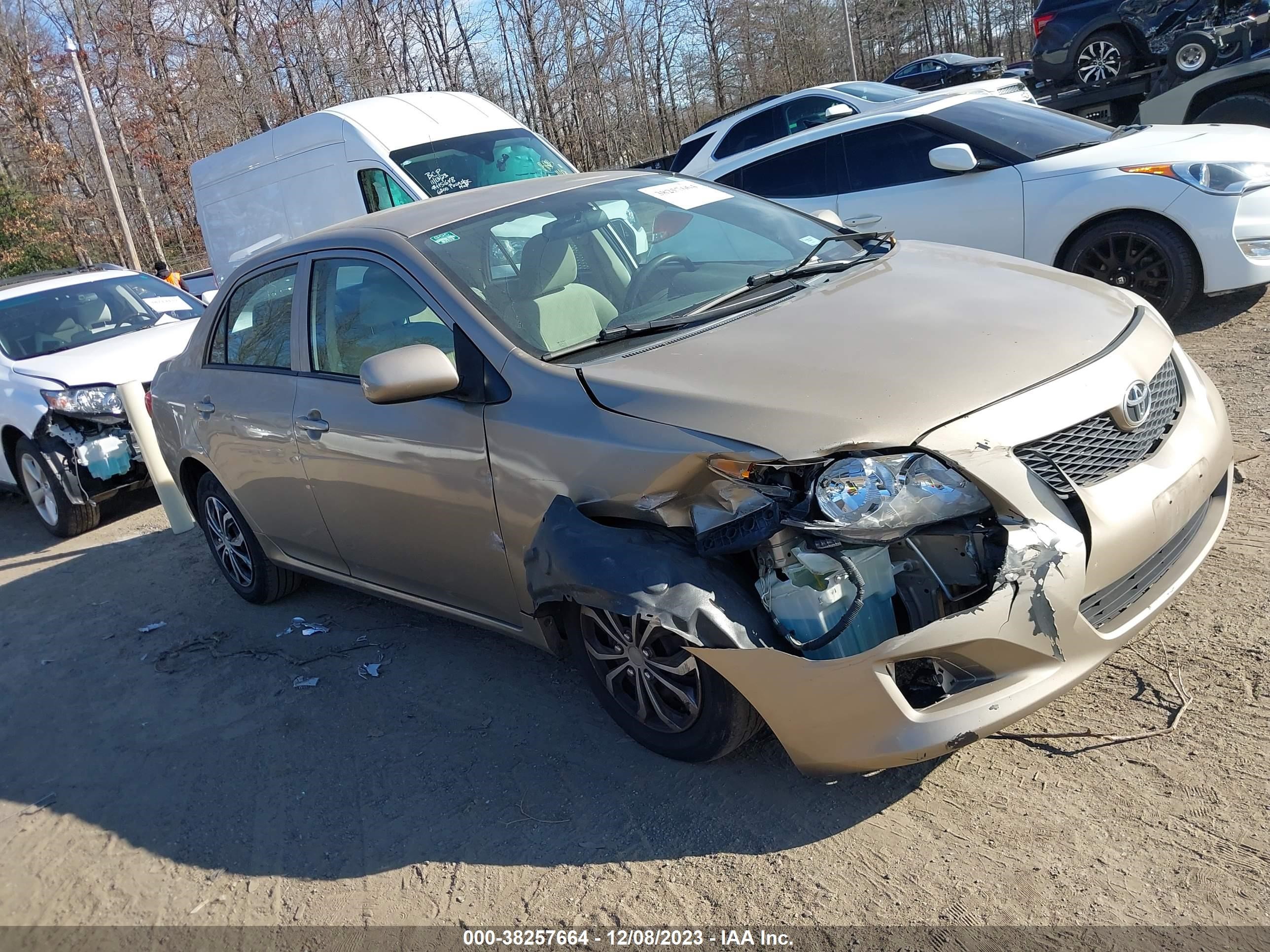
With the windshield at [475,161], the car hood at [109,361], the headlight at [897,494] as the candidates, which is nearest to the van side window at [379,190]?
the windshield at [475,161]

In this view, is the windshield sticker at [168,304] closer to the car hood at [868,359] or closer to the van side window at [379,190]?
the van side window at [379,190]

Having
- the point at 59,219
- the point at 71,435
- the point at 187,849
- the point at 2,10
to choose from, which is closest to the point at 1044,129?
the point at 187,849

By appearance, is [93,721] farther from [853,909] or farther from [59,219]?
[59,219]

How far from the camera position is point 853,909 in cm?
255

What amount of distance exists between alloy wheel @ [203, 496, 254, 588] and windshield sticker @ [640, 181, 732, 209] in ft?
9.07

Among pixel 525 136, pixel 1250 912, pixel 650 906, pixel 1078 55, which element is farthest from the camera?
pixel 1078 55

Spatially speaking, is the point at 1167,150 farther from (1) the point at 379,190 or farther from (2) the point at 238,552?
(1) the point at 379,190

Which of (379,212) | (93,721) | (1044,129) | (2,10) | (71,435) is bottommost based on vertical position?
(93,721)

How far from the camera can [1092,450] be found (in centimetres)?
273

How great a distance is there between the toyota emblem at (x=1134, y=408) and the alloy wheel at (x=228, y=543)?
166 inches

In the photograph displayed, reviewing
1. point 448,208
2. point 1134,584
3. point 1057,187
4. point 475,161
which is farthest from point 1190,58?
point 1134,584

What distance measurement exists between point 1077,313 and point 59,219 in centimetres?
3311

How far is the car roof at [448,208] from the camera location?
159 inches

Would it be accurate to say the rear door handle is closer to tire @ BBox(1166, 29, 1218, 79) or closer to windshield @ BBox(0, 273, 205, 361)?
windshield @ BBox(0, 273, 205, 361)
